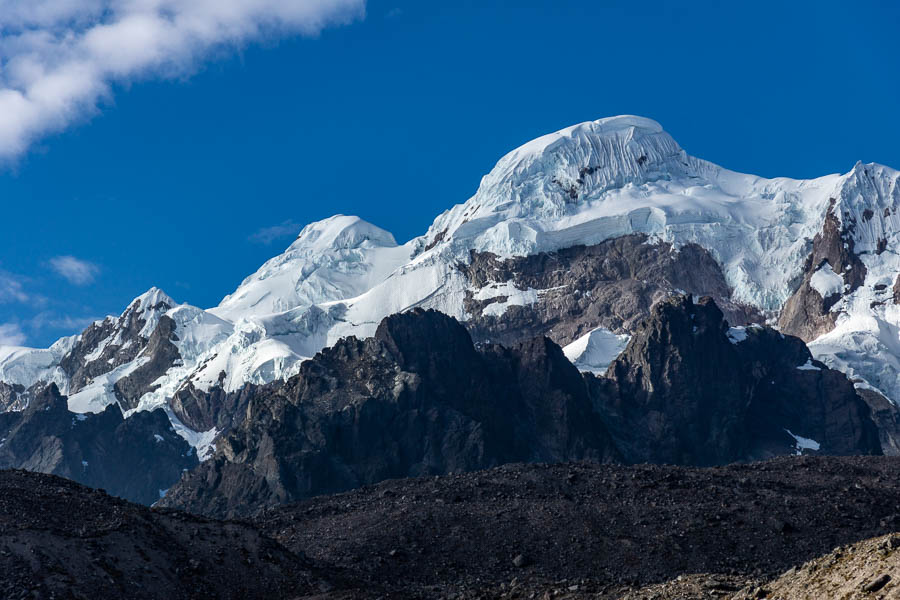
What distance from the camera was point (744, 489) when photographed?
110 m

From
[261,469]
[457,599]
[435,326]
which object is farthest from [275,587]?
[435,326]

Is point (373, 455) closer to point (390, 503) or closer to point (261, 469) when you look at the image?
point (261, 469)

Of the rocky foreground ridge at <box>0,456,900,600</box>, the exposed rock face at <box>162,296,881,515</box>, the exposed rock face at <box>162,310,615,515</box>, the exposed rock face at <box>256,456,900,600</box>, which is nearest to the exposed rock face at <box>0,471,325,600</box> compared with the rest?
the rocky foreground ridge at <box>0,456,900,600</box>

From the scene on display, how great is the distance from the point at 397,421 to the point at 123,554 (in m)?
106

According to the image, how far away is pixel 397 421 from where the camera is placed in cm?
17800

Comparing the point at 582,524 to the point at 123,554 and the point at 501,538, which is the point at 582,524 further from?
the point at 123,554

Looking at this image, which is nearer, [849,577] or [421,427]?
[849,577]

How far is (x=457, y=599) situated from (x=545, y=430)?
11645 centimetres

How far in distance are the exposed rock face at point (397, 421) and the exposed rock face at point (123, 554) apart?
267 ft

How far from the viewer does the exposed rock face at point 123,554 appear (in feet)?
222

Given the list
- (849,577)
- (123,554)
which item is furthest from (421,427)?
(849,577)

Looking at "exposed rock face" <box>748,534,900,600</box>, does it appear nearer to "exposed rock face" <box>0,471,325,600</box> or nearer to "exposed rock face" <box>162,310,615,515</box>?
"exposed rock face" <box>0,471,325,600</box>

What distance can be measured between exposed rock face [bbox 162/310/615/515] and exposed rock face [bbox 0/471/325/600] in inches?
3205

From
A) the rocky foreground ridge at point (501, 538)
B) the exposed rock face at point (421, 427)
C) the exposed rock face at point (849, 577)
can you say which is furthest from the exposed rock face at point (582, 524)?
the exposed rock face at point (421, 427)
